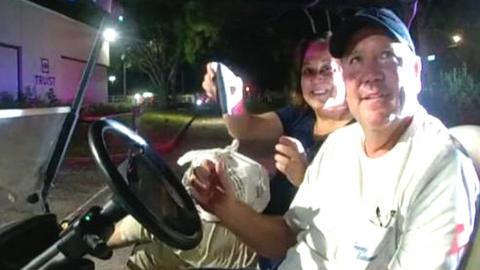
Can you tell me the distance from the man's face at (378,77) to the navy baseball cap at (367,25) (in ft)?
0.06

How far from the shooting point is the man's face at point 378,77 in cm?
181

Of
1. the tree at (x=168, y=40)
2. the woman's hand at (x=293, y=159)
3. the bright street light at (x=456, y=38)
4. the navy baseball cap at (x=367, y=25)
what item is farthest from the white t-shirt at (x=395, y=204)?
the tree at (x=168, y=40)

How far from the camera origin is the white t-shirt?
5.33 ft

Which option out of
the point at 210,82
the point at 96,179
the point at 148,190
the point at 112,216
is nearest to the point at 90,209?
the point at 112,216

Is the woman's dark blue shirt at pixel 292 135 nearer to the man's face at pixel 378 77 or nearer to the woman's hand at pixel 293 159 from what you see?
the woman's hand at pixel 293 159

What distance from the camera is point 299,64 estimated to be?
9.70 feet

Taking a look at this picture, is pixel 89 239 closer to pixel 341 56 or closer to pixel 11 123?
pixel 341 56

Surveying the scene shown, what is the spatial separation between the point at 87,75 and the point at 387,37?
1.17m

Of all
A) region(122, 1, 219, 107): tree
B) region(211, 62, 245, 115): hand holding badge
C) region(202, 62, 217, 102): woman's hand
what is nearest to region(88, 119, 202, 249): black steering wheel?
region(211, 62, 245, 115): hand holding badge

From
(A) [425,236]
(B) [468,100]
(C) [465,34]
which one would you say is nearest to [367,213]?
(A) [425,236]

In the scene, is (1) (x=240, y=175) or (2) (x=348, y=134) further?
(1) (x=240, y=175)

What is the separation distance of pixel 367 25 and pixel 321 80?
93 centimetres

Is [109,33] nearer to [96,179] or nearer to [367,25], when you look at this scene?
[367,25]

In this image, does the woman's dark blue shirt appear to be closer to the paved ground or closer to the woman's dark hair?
the woman's dark hair
